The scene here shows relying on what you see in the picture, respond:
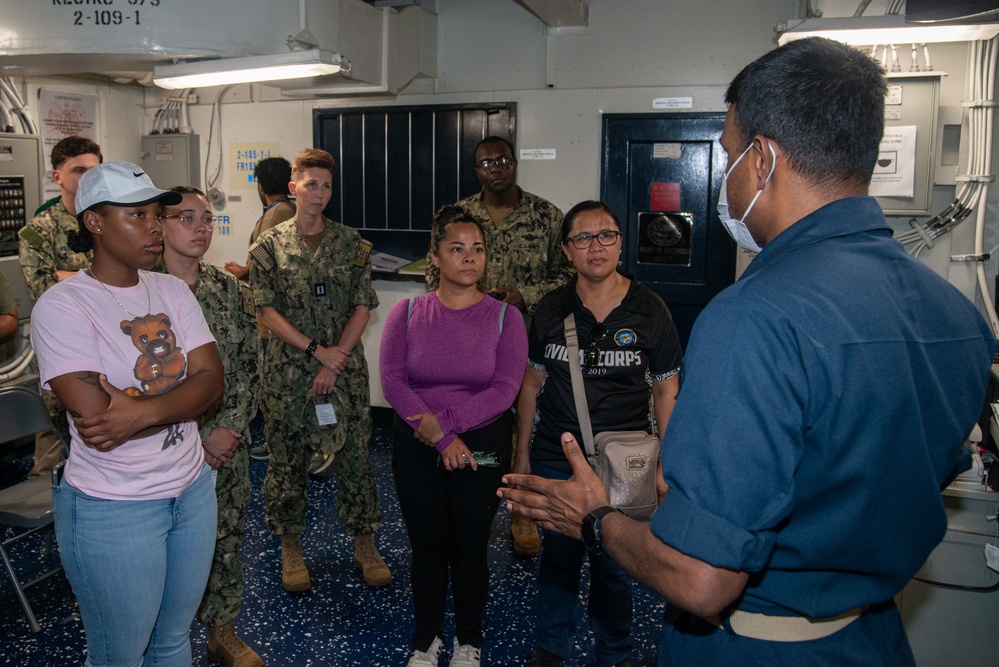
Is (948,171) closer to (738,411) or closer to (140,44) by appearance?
(738,411)

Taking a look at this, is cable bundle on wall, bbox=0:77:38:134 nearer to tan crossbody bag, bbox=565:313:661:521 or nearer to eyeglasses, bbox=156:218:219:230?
eyeglasses, bbox=156:218:219:230

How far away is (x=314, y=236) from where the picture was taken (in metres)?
3.35

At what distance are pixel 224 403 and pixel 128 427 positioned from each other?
706 mm

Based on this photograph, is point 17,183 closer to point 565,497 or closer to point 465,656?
point 465,656

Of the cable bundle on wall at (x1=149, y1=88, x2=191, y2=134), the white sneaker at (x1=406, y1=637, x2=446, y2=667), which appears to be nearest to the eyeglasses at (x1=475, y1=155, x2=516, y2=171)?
the white sneaker at (x1=406, y1=637, x2=446, y2=667)

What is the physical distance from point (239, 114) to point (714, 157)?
3.44 m

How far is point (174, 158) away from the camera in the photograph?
5668mm

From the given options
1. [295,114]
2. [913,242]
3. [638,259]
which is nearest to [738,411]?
[913,242]

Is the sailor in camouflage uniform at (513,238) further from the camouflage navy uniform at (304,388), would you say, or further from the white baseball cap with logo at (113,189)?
the white baseball cap with logo at (113,189)

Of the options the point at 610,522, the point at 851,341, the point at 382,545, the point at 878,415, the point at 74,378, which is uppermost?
the point at 851,341

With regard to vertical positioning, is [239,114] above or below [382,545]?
above

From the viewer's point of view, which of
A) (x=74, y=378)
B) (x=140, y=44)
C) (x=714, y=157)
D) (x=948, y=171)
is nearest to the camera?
(x=74, y=378)

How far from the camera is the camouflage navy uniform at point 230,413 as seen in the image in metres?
2.51

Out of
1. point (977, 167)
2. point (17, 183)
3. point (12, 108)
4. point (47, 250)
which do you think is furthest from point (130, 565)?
point (12, 108)
